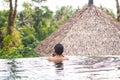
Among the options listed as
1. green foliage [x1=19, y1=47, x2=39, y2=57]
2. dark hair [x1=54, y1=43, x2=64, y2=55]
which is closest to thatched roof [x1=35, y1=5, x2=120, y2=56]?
green foliage [x1=19, y1=47, x2=39, y2=57]

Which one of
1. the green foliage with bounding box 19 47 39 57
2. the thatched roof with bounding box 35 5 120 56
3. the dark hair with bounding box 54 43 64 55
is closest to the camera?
the dark hair with bounding box 54 43 64 55

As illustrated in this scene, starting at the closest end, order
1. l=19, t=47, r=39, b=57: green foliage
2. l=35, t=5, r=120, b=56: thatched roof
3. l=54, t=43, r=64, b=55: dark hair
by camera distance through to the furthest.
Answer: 1. l=54, t=43, r=64, b=55: dark hair
2. l=19, t=47, r=39, b=57: green foliage
3. l=35, t=5, r=120, b=56: thatched roof

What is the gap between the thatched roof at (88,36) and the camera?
19578mm

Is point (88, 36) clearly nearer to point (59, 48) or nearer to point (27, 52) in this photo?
point (27, 52)

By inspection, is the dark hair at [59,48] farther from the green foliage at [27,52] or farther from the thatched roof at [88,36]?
the thatched roof at [88,36]

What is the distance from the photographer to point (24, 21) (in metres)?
33.6

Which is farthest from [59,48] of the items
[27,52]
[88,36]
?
[88,36]

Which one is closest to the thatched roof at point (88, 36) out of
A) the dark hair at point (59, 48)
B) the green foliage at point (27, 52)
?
the green foliage at point (27, 52)

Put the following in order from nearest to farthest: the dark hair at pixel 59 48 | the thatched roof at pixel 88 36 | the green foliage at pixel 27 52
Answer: the dark hair at pixel 59 48
the green foliage at pixel 27 52
the thatched roof at pixel 88 36

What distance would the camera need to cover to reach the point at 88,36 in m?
20.3

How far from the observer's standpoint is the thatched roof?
1958cm

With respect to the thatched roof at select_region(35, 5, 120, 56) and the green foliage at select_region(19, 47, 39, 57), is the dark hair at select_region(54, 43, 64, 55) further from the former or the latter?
the thatched roof at select_region(35, 5, 120, 56)

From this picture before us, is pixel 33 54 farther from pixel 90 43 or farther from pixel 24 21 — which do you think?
pixel 24 21

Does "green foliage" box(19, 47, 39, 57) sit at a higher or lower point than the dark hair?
lower
